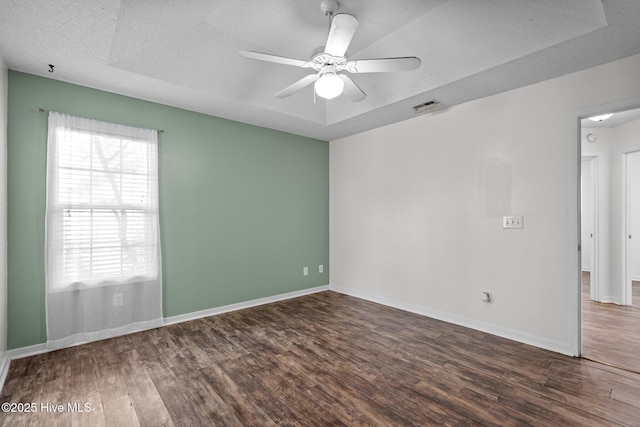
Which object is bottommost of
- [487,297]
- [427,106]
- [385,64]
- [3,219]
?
[487,297]

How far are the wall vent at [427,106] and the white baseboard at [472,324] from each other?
245 cm

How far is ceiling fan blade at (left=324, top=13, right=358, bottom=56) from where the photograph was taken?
182 cm

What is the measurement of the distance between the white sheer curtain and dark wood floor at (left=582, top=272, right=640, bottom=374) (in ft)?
14.5

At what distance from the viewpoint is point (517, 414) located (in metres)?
1.89

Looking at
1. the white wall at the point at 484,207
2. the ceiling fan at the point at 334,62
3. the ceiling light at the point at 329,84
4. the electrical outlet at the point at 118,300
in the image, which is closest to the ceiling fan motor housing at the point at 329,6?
the ceiling fan at the point at 334,62

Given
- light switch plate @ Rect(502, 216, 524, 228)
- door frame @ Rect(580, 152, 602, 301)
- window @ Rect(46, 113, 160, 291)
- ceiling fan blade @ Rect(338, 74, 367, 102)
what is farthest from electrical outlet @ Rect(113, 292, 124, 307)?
door frame @ Rect(580, 152, 602, 301)

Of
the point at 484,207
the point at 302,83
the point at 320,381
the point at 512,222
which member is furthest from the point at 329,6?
the point at 320,381

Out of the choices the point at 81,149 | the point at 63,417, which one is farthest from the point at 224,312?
the point at 81,149

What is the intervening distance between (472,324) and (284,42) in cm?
363

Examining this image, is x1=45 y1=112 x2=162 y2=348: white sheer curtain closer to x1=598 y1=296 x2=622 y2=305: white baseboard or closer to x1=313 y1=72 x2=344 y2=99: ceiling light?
x1=313 y1=72 x2=344 y2=99: ceiling light

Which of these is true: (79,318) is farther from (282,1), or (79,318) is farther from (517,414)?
(517,414)

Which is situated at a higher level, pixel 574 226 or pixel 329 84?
pixel 329 84

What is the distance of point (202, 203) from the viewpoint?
3750 millimetres

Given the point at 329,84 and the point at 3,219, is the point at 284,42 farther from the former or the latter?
the point at 3,219
